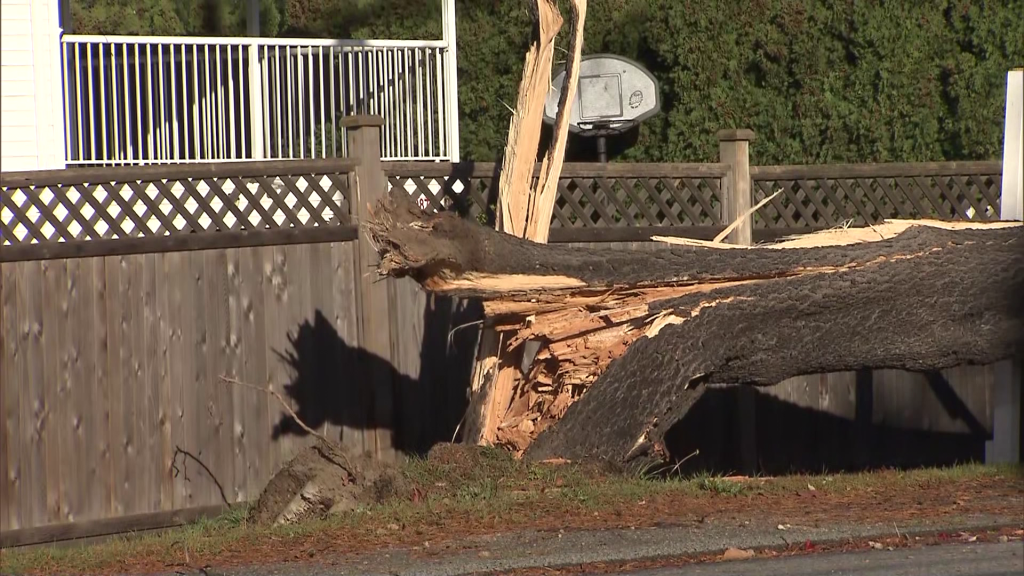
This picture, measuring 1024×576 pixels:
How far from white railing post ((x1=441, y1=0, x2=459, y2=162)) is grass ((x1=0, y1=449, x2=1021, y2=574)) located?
187 inches

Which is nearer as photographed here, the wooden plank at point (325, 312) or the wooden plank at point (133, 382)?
the wooden plank at point (133, 382)

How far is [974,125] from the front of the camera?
13.4 m

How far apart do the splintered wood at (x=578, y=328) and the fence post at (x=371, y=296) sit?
1.30 metres

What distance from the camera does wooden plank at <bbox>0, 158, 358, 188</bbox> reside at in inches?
342

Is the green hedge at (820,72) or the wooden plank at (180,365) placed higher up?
the green hedge at (820,72)

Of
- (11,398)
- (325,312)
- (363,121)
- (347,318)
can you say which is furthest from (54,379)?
(363,121)

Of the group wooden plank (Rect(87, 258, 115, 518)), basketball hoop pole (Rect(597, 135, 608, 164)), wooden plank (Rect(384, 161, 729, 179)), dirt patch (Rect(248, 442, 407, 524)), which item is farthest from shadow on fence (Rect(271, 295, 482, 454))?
basketball hoop pole (Rect(597, 135, 608, 164))

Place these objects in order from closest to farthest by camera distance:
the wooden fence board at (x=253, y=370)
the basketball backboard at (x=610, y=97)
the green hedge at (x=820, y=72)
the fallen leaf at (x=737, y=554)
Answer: the fallen leaf at (x=737, y=554) → the wooden fence board at (x=253, y=370) → the green hedge at (x=820, y=72) → the basketball backboard at (x=610, y=97)

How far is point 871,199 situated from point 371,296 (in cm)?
392

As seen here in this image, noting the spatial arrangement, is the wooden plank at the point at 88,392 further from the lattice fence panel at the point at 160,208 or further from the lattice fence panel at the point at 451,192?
the lattice fence panel at the point at 451,192

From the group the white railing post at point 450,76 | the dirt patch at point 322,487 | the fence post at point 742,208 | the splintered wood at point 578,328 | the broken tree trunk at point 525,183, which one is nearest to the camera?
the dirt patch at point 322,487

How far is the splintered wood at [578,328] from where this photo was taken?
27.0 feet

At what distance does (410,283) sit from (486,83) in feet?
20.4

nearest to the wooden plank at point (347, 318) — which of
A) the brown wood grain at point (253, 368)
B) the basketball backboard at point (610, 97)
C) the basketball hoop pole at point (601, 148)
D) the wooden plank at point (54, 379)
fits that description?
the brown wood grain at point (253, 368)
